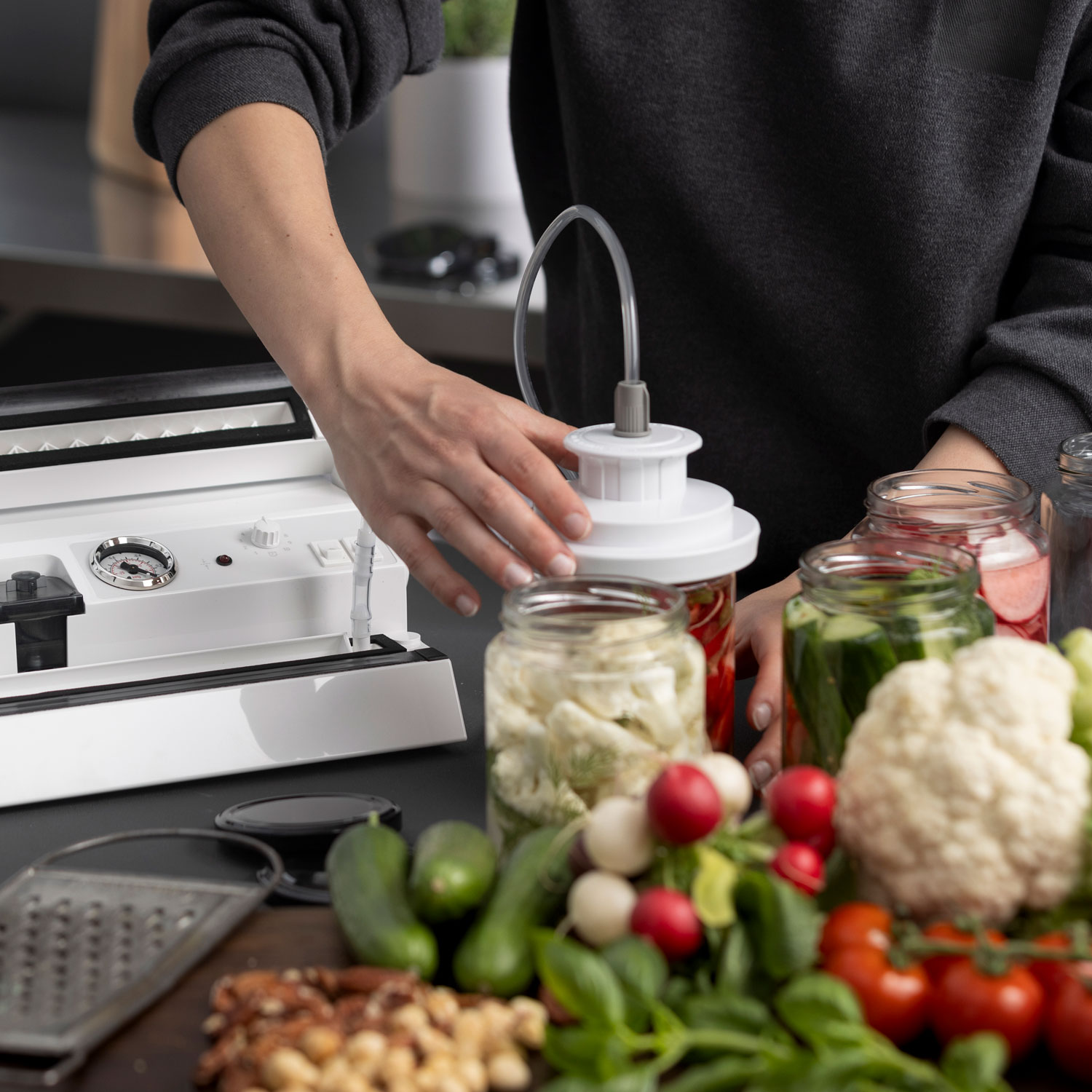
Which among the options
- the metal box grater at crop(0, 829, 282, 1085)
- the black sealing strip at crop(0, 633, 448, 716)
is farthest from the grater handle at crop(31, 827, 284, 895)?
the black sealing strip at crop(0, 633, 448, 716)

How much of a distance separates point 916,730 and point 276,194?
24.4 inches

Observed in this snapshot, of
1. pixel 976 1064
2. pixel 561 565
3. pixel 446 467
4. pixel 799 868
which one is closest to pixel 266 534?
pixel 446 467

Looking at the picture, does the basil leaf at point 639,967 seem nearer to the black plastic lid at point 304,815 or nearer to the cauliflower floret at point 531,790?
the cauliflower floret at point 531,790

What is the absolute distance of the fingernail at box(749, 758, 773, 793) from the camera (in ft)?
2.49

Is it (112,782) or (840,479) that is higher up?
(840,479)

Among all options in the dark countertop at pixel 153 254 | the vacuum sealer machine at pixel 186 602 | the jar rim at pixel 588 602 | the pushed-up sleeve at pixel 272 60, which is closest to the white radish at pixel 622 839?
the jar rim at pixel 588 602

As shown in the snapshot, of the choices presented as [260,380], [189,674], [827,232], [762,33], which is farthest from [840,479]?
[189,674]

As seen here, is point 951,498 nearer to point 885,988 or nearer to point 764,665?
point 764,665

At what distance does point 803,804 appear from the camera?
56 centimetres

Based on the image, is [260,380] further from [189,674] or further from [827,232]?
[827,232]

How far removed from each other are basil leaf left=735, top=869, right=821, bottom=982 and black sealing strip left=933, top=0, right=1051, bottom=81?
77 centimetres

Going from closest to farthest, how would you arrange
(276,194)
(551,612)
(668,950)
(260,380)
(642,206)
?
(668,950) < (551,612) < (276,194) < (260,380) < (642,206)

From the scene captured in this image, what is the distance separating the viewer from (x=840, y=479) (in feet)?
4.02

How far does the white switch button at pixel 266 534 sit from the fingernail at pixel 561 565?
0.28 meters
